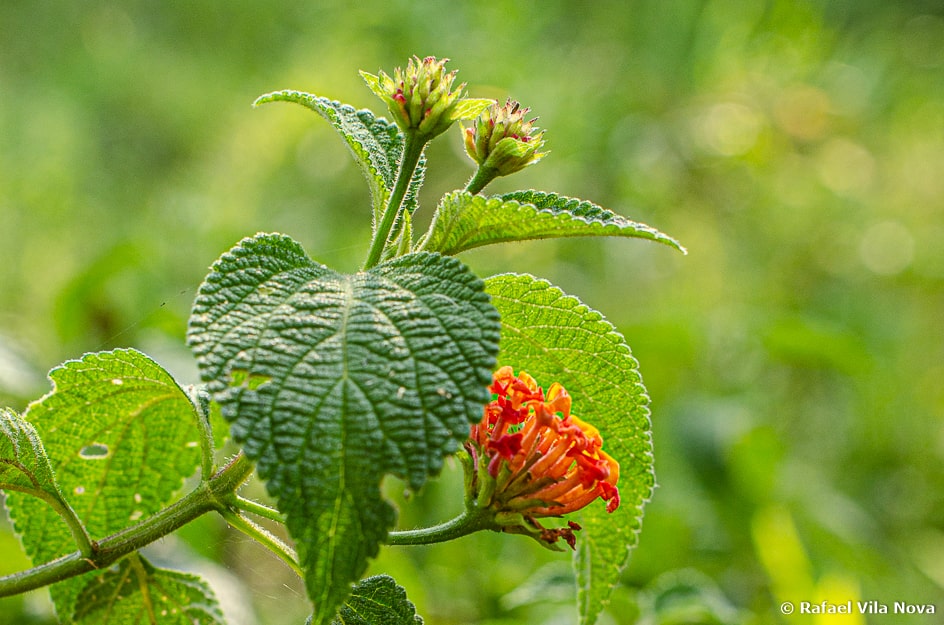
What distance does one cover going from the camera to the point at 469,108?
0.43 metres

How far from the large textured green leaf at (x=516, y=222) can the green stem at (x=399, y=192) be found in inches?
0.7

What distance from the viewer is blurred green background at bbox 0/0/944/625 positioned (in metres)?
0.98

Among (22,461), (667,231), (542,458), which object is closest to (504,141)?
(542,458)

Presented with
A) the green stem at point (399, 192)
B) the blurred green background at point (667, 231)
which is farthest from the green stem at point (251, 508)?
the blurred green background at point (667, 231)

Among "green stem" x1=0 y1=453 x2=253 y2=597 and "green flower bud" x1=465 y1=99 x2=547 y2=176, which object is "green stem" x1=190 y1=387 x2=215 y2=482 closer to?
"green stem" x1=0 y1=453 x2=253 y2=597

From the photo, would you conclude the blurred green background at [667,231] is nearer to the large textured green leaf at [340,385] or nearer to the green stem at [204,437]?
the green stem at [204,437]

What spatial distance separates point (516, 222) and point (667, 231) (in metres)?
1.20

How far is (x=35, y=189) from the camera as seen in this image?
159 cm

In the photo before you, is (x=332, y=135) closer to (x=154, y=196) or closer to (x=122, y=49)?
(x=154, y=196)

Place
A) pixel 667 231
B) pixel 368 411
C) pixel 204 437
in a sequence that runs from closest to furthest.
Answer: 1. pixel 368 411
2. pixel 204 437
3. pixel 667 231

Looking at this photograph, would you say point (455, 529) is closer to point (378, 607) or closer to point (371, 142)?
point (378, 607)

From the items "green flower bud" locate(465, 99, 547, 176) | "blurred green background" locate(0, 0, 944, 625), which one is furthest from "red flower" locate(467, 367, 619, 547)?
"blurred green background" locate(0, 0, 944, 625)

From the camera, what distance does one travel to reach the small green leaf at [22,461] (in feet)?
1.27

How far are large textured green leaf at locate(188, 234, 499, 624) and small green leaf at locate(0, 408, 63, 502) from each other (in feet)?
0.38
